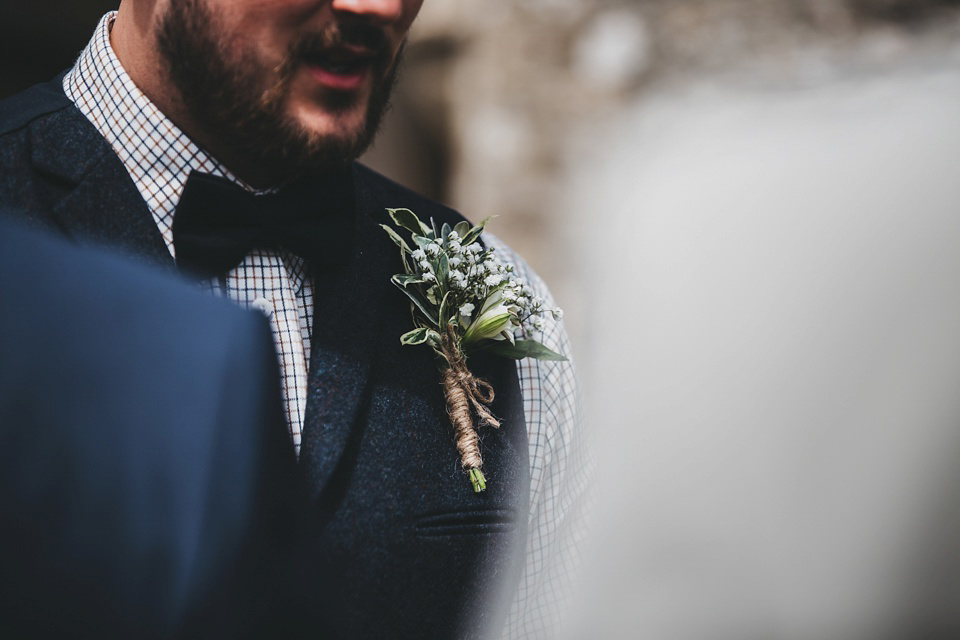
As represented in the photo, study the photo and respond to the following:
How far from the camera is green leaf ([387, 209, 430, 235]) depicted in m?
1.58

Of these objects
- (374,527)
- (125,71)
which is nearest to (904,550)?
(374,527)

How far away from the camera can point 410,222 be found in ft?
5.23

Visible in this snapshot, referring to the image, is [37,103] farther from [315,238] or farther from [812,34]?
[812,34]

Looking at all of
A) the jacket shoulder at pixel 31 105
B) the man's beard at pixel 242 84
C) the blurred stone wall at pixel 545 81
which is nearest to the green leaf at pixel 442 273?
the man's beard at pixel 242 84

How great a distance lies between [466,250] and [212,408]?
2.40ft

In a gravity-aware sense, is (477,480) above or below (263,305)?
below

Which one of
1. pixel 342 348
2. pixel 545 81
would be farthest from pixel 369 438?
pixel 545 81

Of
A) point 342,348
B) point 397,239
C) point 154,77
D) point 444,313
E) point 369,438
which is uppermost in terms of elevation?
point 154,77

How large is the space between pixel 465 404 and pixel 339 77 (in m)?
0.53

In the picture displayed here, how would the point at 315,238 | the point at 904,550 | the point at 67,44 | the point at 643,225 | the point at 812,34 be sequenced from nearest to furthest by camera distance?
→ the point at 904,550
the point at 643,225
the point at 315,238
the point at 812,34
the point at 67,44

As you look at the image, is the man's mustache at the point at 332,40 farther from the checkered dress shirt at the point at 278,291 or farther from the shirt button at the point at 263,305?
the shirt button at the point at 263,305

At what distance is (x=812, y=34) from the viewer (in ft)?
9.23

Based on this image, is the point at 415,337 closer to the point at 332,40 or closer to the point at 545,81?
the point at 332,40

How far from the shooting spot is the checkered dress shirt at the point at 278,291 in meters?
1.38
